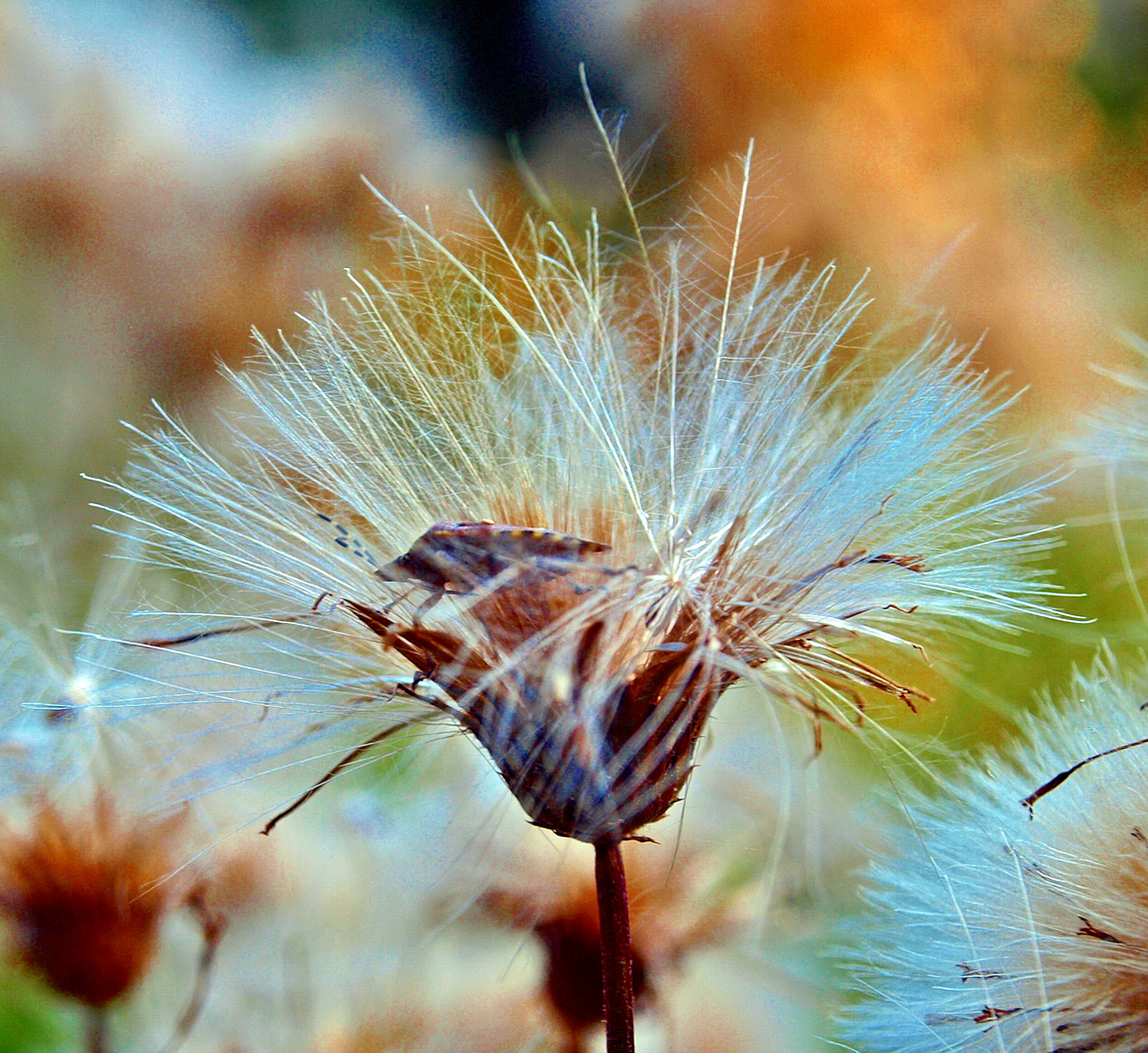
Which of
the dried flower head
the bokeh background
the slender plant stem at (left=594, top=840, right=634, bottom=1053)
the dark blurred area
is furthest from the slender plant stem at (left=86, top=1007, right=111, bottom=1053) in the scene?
the dark blurred area

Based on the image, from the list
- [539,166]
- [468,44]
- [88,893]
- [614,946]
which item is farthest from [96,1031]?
[468,44]

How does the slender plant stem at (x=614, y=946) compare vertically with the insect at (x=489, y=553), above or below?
below

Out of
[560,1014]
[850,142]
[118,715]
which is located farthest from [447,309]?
[850,142]

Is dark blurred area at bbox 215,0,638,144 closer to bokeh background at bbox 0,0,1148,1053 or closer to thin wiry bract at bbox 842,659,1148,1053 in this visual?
bokeh background at bbox 0,0,1148,1053

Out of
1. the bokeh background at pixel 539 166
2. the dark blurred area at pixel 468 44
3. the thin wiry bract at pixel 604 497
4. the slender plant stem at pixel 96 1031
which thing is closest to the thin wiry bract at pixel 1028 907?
the thin wiry bract at pixel 604 497

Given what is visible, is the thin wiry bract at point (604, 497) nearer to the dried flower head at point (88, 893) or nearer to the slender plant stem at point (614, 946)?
the slender plant stem at point (614, 946)
